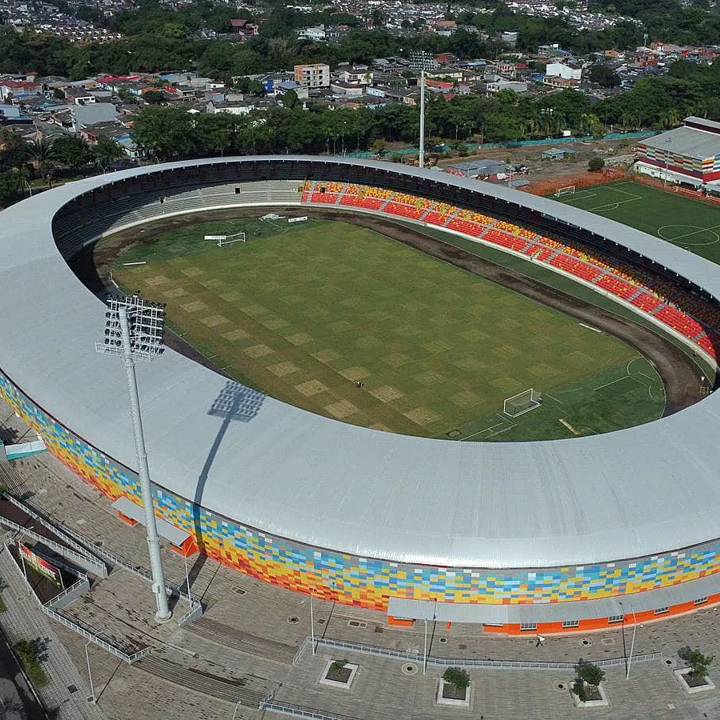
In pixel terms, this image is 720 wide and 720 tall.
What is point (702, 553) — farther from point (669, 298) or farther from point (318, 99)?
point (318, 99)

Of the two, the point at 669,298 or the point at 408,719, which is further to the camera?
the point at 669,298

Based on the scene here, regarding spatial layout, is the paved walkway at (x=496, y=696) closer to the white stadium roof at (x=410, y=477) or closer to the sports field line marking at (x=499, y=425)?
the white stadium roof at (x=410, y=477)

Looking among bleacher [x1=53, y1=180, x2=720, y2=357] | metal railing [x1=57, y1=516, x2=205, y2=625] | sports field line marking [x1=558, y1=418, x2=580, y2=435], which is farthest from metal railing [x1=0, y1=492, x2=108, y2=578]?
bleacher [x1=53, y1=180, x2=720, y2=357]

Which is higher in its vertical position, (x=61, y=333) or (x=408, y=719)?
(x=61, y=333)

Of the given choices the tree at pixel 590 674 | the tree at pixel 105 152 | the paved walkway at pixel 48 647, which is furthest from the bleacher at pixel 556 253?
the paved walkway at pixel 48 647

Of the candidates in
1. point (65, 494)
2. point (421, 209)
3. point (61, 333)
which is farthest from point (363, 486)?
point (421, 209)

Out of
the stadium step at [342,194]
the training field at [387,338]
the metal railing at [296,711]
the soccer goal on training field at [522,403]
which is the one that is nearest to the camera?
the metal railing at [296,711]
